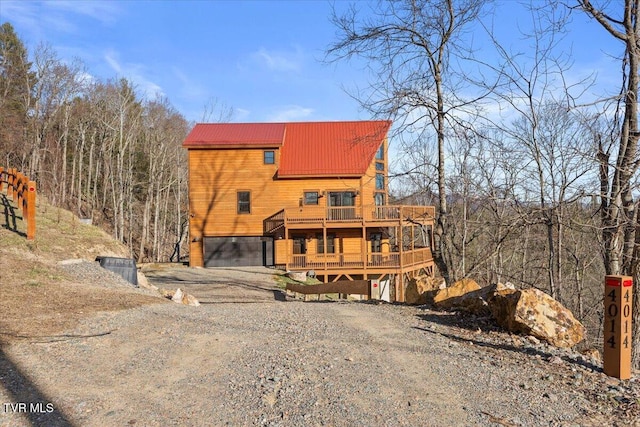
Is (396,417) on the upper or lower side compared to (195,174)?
lower

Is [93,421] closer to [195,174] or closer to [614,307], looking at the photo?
[614,307]

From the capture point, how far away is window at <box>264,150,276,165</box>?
24.8m

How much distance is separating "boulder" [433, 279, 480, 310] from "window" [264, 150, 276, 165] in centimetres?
1630

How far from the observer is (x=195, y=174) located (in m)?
24.6

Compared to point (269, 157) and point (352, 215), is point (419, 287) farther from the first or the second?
point (269, 157)

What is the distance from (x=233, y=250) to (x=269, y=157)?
5.46 m

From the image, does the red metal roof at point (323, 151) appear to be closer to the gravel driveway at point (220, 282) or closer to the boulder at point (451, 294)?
the gravel driveway at point (220, 282)

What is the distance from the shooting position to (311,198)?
974 inches

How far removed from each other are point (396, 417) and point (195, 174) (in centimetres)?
2234

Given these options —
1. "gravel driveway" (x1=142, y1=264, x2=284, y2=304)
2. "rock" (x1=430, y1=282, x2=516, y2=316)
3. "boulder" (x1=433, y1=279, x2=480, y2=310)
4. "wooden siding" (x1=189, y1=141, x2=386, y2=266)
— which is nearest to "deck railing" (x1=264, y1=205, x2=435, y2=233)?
"wooden siding" (x1=189, y1=141, x2=386, y2=266)

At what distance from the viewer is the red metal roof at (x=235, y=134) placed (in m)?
24.6

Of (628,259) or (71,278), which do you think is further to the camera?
(71,278)

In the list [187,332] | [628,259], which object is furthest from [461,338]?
[187,332]

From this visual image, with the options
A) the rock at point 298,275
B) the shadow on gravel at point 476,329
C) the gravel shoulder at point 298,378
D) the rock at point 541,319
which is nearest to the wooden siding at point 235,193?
the rock at point 298,275
